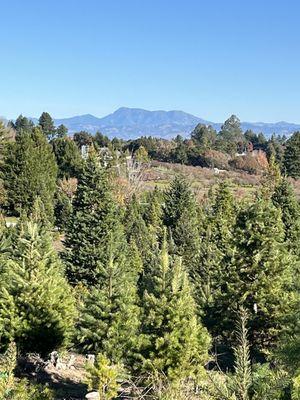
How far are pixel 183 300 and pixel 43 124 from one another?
95.4 meters

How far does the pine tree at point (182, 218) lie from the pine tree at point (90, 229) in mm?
6205

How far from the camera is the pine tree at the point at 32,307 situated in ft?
51.2

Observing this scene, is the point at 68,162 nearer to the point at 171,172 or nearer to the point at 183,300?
the point at 171,172

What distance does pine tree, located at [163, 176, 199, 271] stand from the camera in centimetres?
3288

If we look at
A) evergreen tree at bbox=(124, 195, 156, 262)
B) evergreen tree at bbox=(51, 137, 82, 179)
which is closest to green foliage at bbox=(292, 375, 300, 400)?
evergreen tree at bbox=(124, 195, 156, 262)

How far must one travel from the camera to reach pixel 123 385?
16812 mm

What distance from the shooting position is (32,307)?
15680 mm

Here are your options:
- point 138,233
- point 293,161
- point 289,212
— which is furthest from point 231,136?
point 289,212

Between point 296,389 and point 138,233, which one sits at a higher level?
point 296,389

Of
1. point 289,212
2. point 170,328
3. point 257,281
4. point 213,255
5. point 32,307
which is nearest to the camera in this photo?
point 170,328

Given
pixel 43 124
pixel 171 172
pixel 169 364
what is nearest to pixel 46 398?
pixel 169 364

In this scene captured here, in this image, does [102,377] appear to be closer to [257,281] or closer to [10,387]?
[10,387]

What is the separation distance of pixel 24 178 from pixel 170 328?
125ft

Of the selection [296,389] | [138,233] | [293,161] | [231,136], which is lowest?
[138,233]
